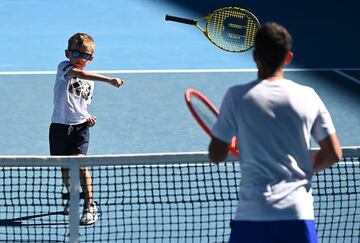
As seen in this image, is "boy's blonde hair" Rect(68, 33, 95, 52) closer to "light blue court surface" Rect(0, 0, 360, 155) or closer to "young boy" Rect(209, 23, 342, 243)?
"light blue court surface" Rect(0, 0, 360, 155)

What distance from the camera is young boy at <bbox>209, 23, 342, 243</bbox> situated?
388cm

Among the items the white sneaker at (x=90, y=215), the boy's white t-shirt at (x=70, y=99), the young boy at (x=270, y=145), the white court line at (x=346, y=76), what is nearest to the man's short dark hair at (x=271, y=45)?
the young boy at (x=270, y=145)

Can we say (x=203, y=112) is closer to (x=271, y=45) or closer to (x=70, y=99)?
(x=271, y=45)

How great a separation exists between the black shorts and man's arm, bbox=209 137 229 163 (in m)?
2.94

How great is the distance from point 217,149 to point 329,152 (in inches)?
19.0

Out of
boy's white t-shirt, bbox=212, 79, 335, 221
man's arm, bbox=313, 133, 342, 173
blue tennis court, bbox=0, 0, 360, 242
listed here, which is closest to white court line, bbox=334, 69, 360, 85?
blue tennis court, bbox=0, 0, 360, 242

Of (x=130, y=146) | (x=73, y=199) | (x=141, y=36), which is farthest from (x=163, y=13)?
(x=73, y=199)

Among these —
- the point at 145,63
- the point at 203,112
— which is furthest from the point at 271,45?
the point at 145,63

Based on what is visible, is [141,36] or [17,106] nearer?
[17,106]

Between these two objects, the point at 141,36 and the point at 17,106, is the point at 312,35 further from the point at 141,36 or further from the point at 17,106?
the point at 17,106

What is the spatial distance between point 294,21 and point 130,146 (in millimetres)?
5215

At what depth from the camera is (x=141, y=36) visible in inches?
501

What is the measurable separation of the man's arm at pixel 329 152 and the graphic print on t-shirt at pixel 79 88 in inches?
118

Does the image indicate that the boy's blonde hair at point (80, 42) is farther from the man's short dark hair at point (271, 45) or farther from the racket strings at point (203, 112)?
the man's short dark hair at point (271, 45)
